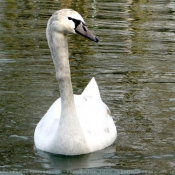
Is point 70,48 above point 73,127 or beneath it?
beneath

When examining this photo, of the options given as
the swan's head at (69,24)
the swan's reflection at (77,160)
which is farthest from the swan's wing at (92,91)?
the swan's head at (69,24)

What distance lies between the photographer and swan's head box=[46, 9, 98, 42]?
834 centimetres

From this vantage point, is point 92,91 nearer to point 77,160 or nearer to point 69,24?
point 77,160

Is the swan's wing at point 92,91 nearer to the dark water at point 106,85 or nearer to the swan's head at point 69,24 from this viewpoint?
the dark water at point 106,85

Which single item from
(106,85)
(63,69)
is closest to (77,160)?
(63,69)

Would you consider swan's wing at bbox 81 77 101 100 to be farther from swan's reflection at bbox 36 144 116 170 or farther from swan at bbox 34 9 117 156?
swan's reflection at bbox 36 144 116 170

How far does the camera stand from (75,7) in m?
23.0

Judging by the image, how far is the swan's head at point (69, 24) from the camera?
8.34 meters

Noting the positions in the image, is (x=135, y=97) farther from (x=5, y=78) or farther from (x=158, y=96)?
(x=5, y=78)

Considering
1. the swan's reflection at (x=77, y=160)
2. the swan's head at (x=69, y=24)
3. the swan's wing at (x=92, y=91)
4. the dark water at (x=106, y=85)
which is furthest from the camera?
the swan's wing at (x=92, y=91)

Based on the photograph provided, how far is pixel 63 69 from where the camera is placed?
28.4 ft

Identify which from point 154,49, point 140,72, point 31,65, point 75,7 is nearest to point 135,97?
point 140,72

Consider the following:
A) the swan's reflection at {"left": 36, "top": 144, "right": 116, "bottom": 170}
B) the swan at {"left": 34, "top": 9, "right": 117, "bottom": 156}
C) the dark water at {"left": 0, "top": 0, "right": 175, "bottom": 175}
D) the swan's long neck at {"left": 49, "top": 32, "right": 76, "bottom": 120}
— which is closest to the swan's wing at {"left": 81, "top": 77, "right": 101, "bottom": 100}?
the dark water at {"left": 0, "top": 0, "right": 175, "bottom": 175}

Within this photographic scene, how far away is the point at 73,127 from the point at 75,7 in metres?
14.5
